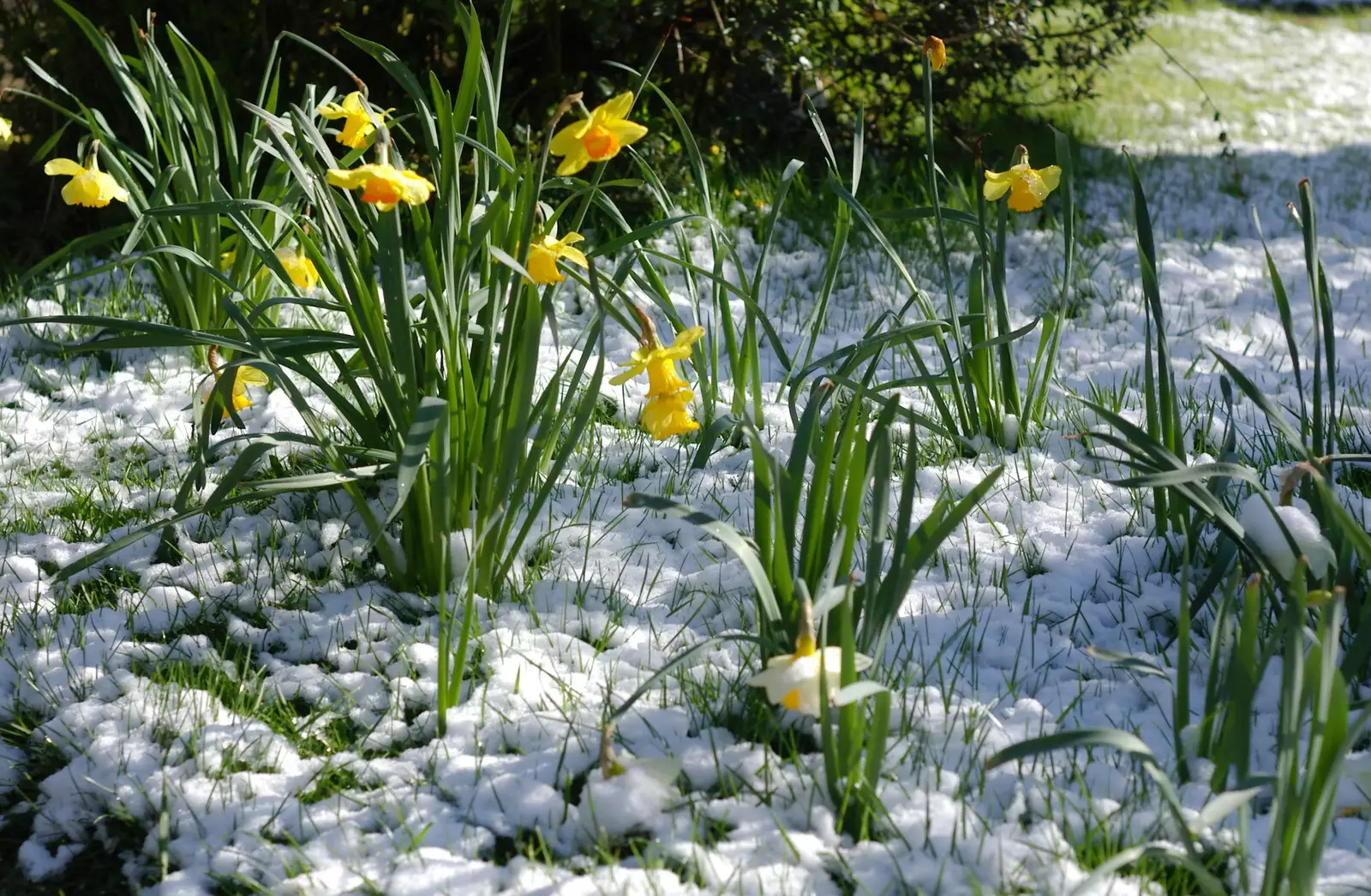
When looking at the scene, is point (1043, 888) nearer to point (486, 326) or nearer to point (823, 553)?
point (823, 553)

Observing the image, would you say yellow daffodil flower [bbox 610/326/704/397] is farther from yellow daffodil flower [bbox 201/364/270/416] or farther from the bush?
the bush

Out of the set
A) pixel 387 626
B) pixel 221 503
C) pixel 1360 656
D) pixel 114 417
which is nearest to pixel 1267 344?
pixel 1360 656

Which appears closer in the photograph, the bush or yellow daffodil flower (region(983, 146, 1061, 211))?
yellow daffodil flower (region(983, 146, 1061, 211))

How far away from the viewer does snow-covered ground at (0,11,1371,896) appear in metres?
1.34

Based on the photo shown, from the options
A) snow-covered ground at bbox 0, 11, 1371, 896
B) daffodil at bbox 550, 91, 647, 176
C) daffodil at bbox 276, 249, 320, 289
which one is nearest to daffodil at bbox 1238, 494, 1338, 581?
snow-covered ground at bbox 0, 11, 1371, 896

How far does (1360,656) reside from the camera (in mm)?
1376

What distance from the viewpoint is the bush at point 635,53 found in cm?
351

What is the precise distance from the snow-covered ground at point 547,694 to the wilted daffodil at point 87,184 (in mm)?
481

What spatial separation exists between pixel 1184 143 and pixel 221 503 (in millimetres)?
5243

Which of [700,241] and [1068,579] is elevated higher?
[700,241]

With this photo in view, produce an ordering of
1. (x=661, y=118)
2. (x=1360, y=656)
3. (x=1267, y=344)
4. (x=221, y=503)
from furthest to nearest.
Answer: (x=661, y=118) < (x=1267, y=344) < (x=221, y=503) < (x=1360, y=656)

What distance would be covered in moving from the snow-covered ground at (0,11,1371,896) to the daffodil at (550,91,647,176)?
25.8 inches

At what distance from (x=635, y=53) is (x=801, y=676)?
2.82m

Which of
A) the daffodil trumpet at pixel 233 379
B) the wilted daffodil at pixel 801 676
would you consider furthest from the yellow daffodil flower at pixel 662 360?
the daffodil trumpet at pixel 233 379
